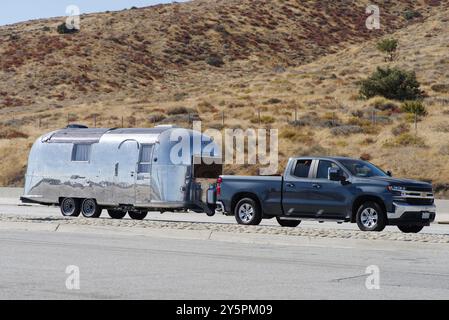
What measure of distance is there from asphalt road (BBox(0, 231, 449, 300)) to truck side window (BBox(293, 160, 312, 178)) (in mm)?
4772

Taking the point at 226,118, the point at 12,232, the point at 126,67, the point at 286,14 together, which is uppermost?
the point at 286,14

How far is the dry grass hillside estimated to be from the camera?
49.4 meters

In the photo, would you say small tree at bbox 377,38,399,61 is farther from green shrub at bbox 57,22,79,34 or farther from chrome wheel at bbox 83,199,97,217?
chrome wheel at bbox 83,199,97,217

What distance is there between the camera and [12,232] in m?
20.9

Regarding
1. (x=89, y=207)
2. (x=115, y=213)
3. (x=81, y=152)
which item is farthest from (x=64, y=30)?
(x=89, y=207)

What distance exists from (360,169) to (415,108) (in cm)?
3283

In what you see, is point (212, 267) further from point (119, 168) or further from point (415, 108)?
point (415, 108)

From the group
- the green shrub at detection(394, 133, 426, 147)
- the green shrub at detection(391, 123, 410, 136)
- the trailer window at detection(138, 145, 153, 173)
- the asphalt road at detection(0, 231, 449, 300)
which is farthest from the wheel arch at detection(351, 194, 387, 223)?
the green shrub at detection(391, 123, 410, 136)

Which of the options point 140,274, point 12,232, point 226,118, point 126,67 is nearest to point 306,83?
point 226,118

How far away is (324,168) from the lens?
890 inches

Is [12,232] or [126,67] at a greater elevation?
[126,67]

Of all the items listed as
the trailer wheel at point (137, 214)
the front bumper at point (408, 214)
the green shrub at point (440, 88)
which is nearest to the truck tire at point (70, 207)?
the trailer wheel at point (137, 214)

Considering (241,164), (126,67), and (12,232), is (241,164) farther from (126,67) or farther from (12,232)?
→ (126,67)

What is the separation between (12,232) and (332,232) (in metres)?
7.32
